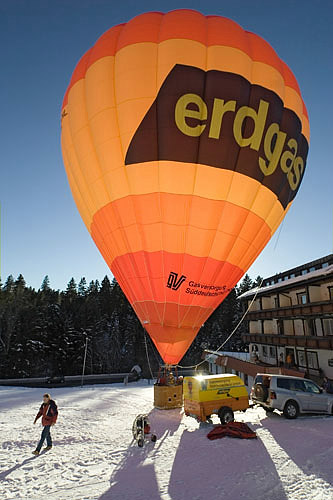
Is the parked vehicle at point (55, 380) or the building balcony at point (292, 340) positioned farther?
the parked vehicle at point (55, 380)

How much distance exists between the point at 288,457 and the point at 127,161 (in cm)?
961

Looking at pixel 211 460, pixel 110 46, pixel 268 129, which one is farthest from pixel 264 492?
pixel 110 46

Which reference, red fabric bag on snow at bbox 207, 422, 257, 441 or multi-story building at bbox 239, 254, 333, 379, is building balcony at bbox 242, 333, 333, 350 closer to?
multi-story building at bbox 239, 254, 333, 379

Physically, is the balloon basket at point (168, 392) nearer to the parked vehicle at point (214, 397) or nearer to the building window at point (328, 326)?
the parked vehicle at point (214, 397)

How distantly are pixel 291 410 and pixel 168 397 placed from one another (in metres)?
4.55

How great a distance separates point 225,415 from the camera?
1082 centimetres

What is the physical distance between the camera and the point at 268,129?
11727 mm

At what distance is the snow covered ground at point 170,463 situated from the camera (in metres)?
5.82

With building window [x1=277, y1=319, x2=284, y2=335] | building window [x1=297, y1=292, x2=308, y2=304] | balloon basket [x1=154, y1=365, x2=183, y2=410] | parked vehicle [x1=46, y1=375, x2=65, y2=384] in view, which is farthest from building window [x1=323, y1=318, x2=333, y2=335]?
parked vehicle [x1=46, y1=375, x2=65, y2=384]

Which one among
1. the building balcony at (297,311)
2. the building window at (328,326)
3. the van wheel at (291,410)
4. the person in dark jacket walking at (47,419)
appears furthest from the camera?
the building window at (328,326)

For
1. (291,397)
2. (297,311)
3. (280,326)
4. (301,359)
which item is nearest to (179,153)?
(291,397)

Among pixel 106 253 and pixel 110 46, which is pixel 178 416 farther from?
pixel 110 46

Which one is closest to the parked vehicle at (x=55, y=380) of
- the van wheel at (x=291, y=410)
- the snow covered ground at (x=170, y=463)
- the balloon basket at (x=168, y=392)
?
the snow covered ground at (x=170, y=463)

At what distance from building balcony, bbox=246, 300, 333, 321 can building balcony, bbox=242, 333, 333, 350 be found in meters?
1.60
